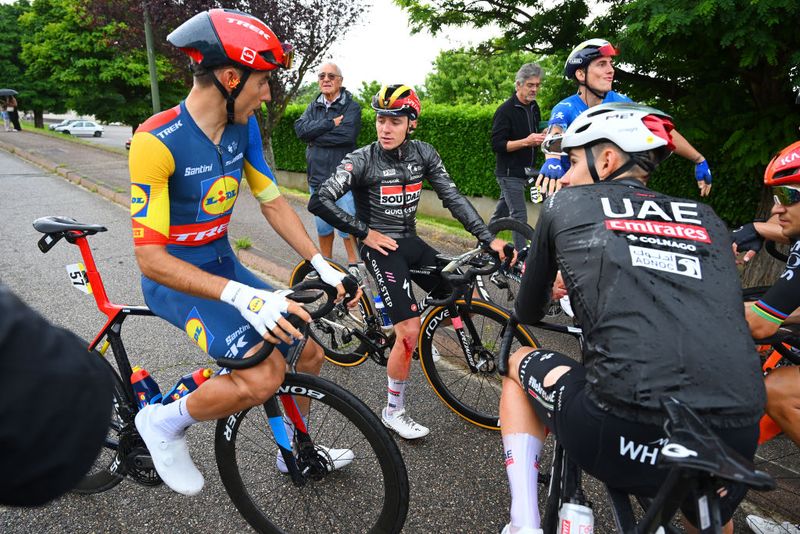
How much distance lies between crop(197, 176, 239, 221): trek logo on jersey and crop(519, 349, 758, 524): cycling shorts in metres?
1.79

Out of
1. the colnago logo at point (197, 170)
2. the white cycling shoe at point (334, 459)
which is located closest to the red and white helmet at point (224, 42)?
the colnago logo at point (197, 170)

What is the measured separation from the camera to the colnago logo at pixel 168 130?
231 cm

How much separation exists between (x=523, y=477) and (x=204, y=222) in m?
1.85

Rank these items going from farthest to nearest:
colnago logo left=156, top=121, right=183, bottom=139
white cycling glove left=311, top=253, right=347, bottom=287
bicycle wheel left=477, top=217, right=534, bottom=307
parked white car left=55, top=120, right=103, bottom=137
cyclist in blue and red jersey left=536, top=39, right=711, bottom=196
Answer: parked white car left=55, top=120, right=103, bottom=137
bicycle wheel left=477, top=217, right=534, bottom=307
cyclist in blue and red jersey left=536, top=39, right=711, bottom=196
white cycling glove left=311, top=253, right=347, bottom=287
colnago logo left=156, top=121, right=183, bottom=139

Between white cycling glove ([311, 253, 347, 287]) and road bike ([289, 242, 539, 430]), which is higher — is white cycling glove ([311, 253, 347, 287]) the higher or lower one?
the higher one

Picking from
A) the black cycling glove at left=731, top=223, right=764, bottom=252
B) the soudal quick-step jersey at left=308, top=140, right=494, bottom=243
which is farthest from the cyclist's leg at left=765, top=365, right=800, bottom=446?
the soudal quick-step jersey at left=308, top=140, right=494, bottom=243

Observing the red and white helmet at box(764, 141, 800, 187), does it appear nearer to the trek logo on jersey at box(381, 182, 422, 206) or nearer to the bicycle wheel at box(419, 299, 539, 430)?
the bicycle wheel at box(419, 299, 539, 430)

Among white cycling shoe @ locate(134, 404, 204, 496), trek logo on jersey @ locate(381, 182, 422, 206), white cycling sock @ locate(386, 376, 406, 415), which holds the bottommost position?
white cycling sock @ locate(386, 376, 406, 415)

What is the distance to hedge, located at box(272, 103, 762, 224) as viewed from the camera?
591 cm

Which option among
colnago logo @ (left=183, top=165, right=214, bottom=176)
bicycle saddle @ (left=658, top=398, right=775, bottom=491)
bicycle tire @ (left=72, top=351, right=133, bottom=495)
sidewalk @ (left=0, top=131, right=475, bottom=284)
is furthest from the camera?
sidewalk @ (left=0, top=131, right=475, bottom=284)

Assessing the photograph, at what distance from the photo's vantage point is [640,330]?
5.01ft

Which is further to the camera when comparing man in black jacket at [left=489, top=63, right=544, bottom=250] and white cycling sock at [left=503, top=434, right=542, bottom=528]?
man in black jacket at [left=489, top=63, right=544, bottom=250]

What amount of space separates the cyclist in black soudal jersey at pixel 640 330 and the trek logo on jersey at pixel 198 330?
1.41m

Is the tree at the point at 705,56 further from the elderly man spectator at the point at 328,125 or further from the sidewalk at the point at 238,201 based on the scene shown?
the sidewalk at the point at 238,201
